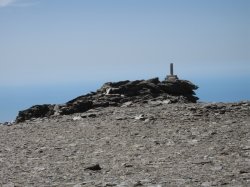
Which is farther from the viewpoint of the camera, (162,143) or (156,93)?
(156,93)

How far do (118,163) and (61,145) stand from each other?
4274 millimetres

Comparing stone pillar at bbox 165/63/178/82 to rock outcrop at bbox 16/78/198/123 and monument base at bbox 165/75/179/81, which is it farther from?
rock outcrop at bbox 16/78/198/123

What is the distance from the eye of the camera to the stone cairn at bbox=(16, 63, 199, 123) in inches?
984

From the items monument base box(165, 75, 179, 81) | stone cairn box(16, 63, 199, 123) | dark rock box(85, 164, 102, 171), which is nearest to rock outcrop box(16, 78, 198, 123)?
stone cairn box(16, 63, 199, 123)

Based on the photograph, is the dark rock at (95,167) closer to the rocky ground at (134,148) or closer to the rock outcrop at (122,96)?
the rocky ground at (134,148)

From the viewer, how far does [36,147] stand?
15.7 metres

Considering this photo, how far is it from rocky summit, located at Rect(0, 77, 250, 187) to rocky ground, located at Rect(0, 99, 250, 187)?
0.02 meters

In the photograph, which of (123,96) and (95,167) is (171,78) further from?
(95,167)

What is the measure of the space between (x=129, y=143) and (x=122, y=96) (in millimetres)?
11266

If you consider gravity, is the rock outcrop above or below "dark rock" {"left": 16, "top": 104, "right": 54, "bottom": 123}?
above

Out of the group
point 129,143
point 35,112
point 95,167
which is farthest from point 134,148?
point 35,112

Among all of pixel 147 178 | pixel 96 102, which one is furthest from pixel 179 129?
pixel 96 102

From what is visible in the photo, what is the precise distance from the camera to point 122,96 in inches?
1036

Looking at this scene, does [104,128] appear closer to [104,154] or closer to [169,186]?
[104,154]
